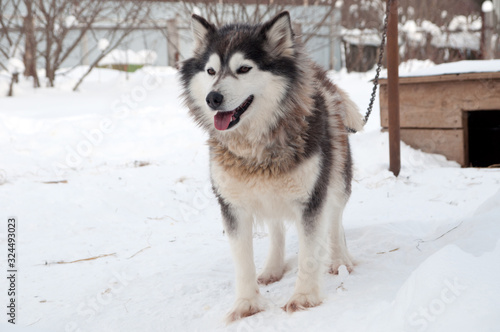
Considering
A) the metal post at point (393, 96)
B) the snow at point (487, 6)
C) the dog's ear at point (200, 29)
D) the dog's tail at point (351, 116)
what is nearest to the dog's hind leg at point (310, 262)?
the dog's tail at point (351, 116)

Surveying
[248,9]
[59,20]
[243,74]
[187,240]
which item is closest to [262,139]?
[243,74]

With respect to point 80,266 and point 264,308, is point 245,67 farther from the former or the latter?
point 80,266

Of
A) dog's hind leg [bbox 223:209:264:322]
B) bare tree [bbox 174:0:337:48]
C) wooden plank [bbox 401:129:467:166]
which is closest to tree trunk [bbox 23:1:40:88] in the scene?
bare tree [bbox 174:0:337:48]

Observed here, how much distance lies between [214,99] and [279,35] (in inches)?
19.2

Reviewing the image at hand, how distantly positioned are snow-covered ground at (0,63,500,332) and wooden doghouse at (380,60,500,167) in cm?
17

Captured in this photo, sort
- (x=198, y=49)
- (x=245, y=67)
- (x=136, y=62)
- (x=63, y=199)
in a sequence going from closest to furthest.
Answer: (x=245, y=67) → (x=198, y=49) → (x=63, y=199) → (x=136, y=62)

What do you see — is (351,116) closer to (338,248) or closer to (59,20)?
(338,248)

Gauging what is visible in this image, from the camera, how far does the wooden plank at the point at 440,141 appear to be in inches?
193

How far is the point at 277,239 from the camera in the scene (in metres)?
2.84

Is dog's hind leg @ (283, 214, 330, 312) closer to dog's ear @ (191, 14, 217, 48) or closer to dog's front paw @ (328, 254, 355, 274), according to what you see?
dog's front paw @ (328, 254, 355, 274)

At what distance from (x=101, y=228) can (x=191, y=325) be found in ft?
6.01

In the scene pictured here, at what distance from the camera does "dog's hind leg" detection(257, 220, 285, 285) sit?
9.05 ft

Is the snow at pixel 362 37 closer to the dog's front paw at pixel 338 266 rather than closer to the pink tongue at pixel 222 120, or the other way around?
the dog's front paw at pixel 338 266

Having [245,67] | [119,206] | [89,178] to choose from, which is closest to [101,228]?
[119,206]
